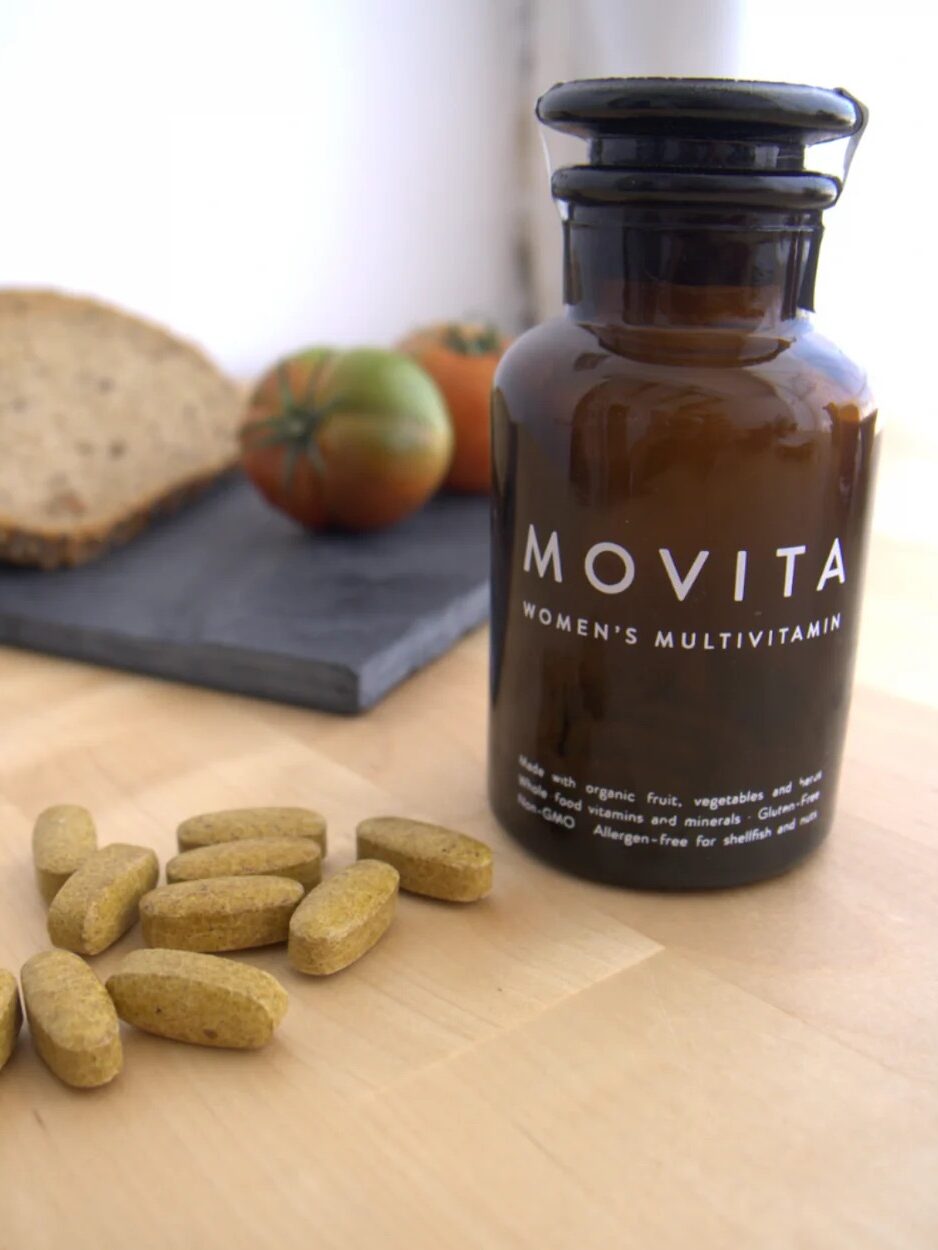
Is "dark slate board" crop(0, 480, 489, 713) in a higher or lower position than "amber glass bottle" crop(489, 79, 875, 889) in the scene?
lower

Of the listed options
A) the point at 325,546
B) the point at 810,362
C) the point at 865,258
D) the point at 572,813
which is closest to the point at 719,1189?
the point at 572,813

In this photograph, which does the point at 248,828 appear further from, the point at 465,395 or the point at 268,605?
the point at 465,395

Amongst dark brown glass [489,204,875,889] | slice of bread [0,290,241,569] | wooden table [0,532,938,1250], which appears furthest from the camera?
slice of bread [0,290,241,569]

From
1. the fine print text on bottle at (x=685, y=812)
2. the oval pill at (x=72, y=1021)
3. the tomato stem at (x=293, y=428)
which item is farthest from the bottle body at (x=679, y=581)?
the tomato stem at (x=293, y=428)

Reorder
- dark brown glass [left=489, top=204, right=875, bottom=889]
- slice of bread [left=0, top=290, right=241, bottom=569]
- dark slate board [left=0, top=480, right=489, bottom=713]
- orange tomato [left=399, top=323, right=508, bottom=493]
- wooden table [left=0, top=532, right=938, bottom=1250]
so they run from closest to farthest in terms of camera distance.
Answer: wooden table [left=0, top=532, right=938, bottom=1250] < dark brown glass [left=489, top=204, right=875, bottom=889] < dark slate board [left=0, top=480, right=489, bottom=713] < slice of bread [left=0, top=290, right=241, bottom=569] < orange tomato [left=399, top=323, right=508, bottom=493]

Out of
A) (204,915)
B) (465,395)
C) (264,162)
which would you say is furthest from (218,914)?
(264,162)

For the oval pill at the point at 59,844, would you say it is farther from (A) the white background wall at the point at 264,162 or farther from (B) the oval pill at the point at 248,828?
(A) the white background wall at the point at 264,162

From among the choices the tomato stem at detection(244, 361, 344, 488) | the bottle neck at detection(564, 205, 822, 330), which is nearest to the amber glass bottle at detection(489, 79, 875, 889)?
the bottle neck at detection(564, 205, 822, 330)

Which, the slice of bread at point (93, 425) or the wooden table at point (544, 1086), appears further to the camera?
the slice of bread at point (93, 425)

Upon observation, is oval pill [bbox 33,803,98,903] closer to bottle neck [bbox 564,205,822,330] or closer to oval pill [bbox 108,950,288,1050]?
oval pill [bbox 108,950,288,1050]
